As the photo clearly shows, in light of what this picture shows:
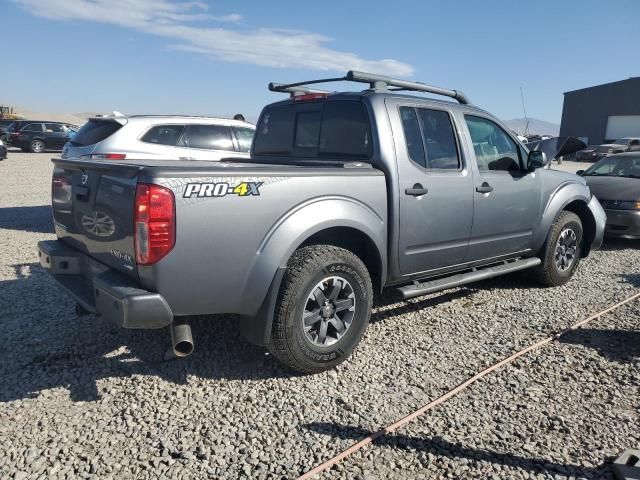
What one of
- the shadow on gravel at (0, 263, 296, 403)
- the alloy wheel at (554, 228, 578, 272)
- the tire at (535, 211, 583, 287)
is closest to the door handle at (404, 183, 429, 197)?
the shadow on gravel at (0, 263, 296, 403)

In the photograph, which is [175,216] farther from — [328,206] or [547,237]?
[547,237]

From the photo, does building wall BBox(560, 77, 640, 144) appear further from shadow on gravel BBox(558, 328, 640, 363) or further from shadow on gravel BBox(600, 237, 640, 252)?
shadow on gravel BBox(558, 328, 640, 363)

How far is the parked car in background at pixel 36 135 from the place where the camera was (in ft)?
84.0

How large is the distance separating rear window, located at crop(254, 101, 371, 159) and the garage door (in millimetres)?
48115

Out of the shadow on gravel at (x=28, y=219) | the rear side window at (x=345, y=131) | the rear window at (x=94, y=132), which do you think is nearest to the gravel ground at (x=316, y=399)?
the rear side window at (x=345, y=131)

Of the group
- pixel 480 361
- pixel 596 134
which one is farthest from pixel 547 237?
pixel 596 134

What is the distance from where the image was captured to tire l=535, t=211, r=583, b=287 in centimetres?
537

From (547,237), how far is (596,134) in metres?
48.8

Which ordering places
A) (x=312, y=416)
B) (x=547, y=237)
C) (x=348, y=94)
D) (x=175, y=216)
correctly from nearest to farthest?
(x=175, y=216) → (x=312, y=416) → (x=348, y=94) → (x=547, y=237)

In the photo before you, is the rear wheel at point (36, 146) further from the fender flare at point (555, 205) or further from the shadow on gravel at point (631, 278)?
the shadow on gravel at point (631, 278)

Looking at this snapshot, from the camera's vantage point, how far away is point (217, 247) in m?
2.87

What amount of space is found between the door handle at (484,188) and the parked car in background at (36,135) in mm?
25897

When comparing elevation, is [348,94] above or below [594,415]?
above

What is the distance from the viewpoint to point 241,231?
9.63 feet
